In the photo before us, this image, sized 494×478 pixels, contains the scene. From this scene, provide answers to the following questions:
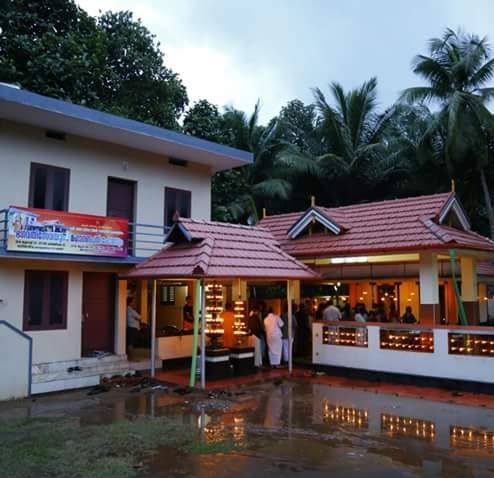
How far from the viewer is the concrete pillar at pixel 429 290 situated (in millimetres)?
13195

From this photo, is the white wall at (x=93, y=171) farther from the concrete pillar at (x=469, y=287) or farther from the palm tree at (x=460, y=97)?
the palm tree at (x=460, y=97)

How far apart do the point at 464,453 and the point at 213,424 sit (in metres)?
4.02

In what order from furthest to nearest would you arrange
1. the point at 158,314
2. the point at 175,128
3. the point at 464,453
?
the point at 175,128 < the point at 158,314 < the point at 464,453

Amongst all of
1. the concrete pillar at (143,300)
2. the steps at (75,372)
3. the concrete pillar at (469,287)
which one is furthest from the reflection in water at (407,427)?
the concrete pillar at (143,300)

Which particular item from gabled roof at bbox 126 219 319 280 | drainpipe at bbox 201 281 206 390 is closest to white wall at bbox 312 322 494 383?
gabled roof at bbox 126 219 319 280

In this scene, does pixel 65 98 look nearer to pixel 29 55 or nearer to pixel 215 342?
pixel 29 55

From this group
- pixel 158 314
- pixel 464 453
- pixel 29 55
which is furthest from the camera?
pixel 29 55

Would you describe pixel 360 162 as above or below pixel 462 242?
above

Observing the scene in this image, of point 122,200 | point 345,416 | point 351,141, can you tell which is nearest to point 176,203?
point 122,200

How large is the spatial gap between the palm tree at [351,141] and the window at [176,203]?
448 inches

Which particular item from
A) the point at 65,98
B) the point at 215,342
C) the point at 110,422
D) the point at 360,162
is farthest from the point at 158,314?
the point at 360,162

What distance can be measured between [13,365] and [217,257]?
195 inches

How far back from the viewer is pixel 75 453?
760 cm

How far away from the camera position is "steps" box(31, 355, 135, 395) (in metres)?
12.1
